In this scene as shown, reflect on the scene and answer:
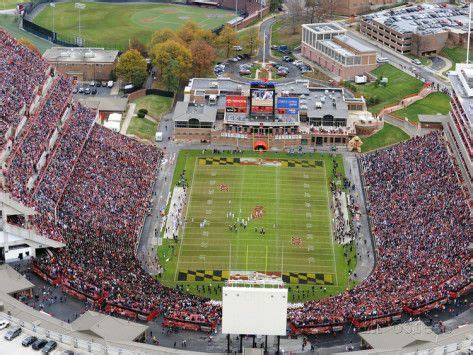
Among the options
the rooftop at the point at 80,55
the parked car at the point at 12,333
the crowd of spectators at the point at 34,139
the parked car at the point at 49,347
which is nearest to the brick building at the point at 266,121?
the crowd of spectators at the point at 34,139

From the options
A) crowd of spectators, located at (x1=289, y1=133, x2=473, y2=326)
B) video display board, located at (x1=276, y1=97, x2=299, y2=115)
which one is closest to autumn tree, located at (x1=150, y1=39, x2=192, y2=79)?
video display board, located at (x1=276, y1=97, x2=299, y2=115)

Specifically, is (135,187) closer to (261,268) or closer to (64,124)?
(64,124)

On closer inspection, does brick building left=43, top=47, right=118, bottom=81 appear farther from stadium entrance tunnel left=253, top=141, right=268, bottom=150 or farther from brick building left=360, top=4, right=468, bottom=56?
brick building left=360, top=4, right=468, bottom=56

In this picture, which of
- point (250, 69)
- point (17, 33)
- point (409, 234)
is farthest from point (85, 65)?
point (409, 234)

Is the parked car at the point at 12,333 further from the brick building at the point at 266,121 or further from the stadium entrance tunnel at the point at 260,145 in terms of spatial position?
the stadium entrance tunnel at the point at 260,145

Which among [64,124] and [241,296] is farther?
[64,124]

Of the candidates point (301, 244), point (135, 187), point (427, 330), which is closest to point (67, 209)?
point (135, 187)
